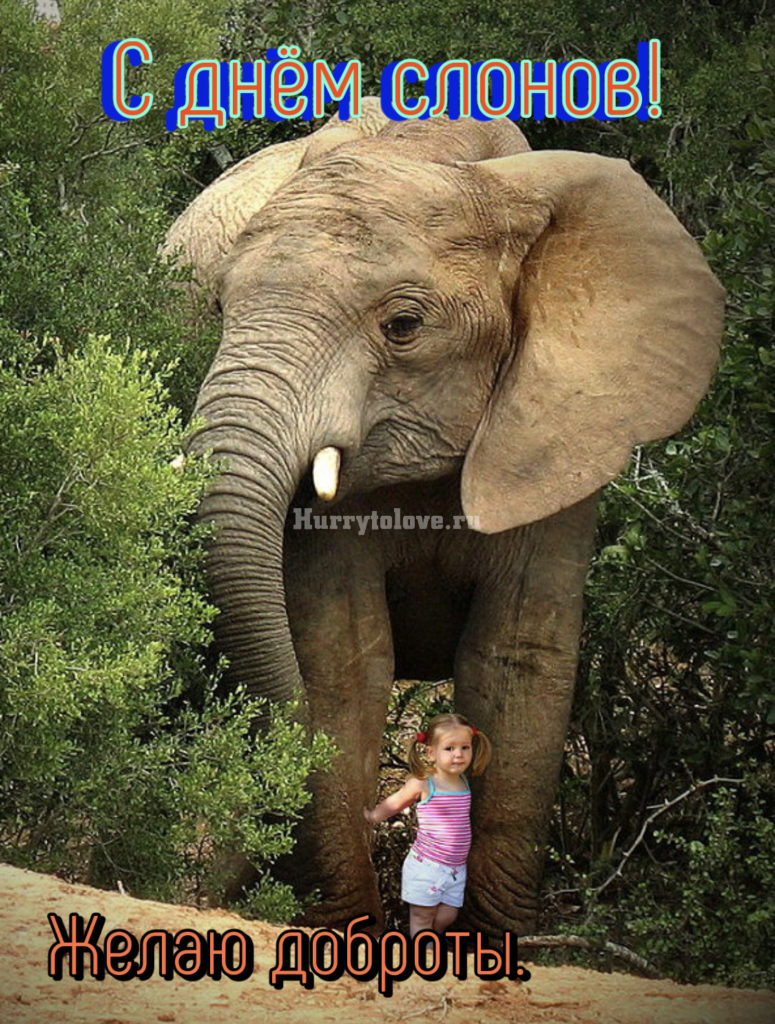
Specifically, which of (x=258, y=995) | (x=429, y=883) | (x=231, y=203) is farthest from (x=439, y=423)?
(x=258, y=995)

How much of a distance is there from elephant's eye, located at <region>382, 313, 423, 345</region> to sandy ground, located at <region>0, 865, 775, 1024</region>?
2.26 metres

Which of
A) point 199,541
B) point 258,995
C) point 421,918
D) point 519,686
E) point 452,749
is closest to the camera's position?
point 258,995

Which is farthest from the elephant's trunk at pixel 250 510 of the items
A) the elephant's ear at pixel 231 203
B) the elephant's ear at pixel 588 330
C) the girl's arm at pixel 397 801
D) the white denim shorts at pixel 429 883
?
the elephant's ear at pixel 231 203

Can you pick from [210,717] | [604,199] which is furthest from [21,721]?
[604,199]

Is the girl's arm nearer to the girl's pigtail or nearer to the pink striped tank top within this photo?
the pink striped tank top

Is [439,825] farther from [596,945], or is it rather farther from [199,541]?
[199,541]

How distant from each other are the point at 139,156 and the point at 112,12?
2504 mm

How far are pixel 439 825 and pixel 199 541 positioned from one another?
1.36 m

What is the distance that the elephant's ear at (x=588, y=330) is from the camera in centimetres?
687

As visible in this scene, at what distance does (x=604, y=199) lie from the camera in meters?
7.06

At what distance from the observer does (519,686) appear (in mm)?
7262

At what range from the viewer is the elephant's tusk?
621cm

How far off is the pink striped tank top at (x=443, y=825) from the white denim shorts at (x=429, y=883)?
0.03 metres

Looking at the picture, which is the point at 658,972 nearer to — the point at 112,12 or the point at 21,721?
the point at 21,721
